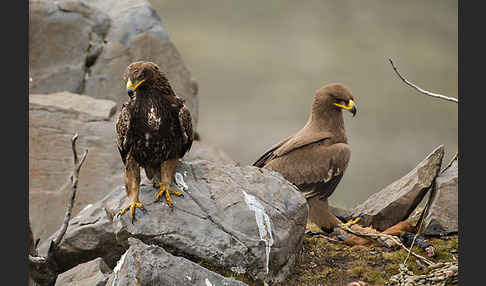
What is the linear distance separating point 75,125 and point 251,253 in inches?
149

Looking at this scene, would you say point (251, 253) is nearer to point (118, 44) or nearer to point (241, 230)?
point (241, 230)

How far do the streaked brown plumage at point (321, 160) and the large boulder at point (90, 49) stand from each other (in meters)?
3.60

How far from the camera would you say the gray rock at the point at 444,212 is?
5723 millimetres

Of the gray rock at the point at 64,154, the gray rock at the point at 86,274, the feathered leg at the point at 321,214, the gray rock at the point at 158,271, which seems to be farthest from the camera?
the gray rock at the point at 64,154

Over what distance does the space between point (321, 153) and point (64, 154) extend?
3.41m

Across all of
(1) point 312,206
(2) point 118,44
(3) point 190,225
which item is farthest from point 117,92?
(3) point 190,225

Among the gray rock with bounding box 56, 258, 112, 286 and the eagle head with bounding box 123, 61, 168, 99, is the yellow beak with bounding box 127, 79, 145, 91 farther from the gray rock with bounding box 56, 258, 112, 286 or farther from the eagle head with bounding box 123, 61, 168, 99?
the gray rock with bounding box 56, 258, 112, 286

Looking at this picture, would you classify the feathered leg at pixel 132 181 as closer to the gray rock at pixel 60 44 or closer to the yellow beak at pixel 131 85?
the yellow beak at pixel 131 85

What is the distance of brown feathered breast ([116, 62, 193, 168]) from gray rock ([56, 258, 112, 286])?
1.03m

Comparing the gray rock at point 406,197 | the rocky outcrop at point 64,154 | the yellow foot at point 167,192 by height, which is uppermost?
the yellow foot at point 167,192

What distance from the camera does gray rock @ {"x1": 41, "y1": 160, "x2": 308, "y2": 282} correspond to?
4.85 metres

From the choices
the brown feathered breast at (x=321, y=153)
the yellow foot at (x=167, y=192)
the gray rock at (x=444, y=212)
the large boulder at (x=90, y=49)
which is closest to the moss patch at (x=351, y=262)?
the gray rock at (x=444, y=212)

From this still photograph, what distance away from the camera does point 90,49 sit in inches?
368

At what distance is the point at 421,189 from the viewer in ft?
19.6
